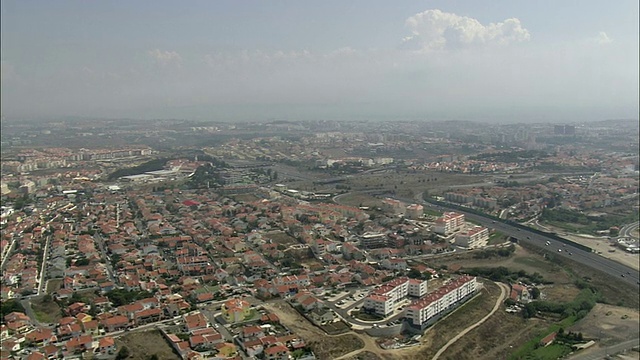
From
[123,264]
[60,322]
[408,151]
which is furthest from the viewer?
[408,151]

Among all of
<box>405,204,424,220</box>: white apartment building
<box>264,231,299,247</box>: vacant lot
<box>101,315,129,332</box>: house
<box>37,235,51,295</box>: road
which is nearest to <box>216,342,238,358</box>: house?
<box>101,315,129,332</box>: house

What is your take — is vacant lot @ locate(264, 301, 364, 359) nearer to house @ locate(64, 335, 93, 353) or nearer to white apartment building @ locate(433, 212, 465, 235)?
house @ locate(64, 335, 93, 353)

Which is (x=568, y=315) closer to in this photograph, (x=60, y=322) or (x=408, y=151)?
(x=60, y=322)

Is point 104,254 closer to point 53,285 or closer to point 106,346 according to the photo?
point 53,285

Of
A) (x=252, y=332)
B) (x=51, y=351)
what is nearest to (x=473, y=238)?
(x=252, y=332)

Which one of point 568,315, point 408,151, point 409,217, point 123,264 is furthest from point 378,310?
point 408,151

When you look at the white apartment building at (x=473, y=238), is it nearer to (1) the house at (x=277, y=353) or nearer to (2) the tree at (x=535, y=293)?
(2) the tree at (x=535, y=293)
